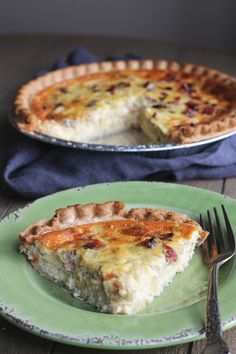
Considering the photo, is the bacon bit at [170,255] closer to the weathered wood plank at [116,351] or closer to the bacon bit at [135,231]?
the bacon bit at [135,231]

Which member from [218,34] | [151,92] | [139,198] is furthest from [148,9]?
[139,198]

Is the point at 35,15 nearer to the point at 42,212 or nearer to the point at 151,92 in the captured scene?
the point at 151,92

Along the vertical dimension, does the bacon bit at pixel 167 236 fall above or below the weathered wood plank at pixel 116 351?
above

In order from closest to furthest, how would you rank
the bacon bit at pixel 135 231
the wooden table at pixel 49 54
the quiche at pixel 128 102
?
the bacon bit at pixel 135 231
the quiche at pixel 128 102
the wooden table at pixel 49 54

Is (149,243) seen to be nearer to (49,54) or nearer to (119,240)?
(119,240)

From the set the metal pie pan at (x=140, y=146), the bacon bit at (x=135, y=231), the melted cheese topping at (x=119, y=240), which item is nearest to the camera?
the melted cheese topping at (x=119, y=240)

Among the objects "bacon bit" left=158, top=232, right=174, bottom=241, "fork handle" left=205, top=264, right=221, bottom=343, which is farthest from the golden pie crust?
"fork handle" left=205, top=264, right=221, bottom=343

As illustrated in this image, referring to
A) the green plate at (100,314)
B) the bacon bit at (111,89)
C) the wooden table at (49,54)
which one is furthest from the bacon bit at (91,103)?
the green plate at (100,314)

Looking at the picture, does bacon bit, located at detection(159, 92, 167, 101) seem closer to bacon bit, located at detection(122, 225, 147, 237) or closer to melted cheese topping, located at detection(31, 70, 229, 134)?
melted cheese topping, located at detection(31, 70, 229, 134)
